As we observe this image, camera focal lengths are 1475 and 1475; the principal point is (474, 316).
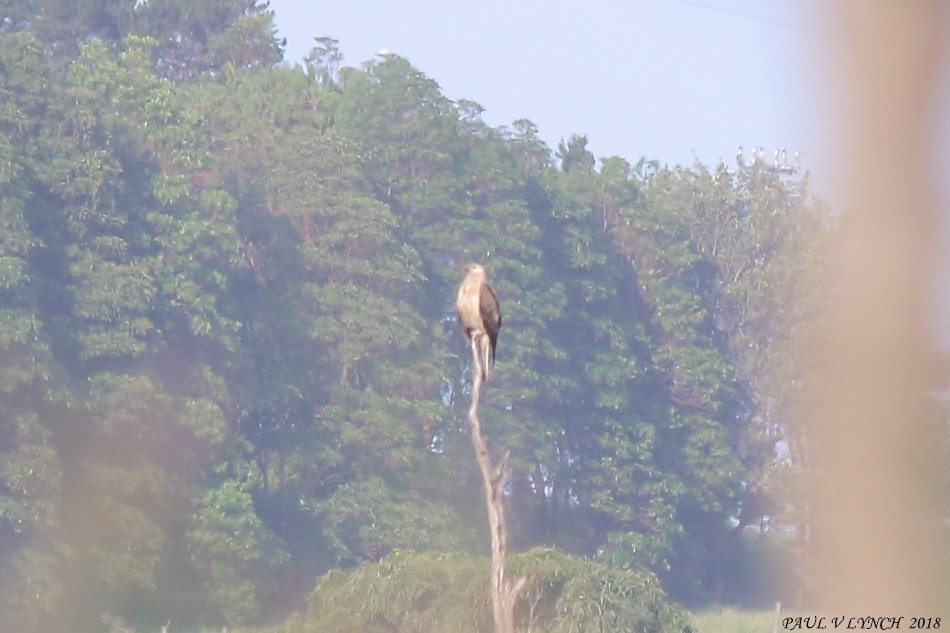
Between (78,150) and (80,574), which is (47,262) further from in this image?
(80,574)

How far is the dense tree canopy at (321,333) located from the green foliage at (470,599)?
22.9ft

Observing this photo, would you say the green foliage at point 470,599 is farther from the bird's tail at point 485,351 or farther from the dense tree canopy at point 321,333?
the dense tree canopy at point 321,333

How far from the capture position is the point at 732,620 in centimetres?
2795

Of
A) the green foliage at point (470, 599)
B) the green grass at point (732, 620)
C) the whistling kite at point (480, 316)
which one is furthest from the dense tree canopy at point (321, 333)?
the whistling kite at point (480, 316)

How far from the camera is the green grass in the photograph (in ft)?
84.8

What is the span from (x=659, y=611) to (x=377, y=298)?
14763 mm

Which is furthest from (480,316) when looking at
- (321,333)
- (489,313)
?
(321,333)

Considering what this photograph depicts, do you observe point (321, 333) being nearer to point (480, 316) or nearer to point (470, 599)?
point (470, 599)

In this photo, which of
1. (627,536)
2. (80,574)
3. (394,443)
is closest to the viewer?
(80,574)

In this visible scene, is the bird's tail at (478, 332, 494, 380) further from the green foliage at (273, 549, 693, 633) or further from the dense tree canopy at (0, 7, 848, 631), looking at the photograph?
the dense tree canopy at (0, 7, 848, 631)

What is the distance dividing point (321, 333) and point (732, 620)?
9490mm

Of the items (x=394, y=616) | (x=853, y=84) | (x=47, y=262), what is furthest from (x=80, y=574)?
(x=853, y=84)

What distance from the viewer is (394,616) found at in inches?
516

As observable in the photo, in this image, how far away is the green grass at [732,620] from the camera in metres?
25.8
